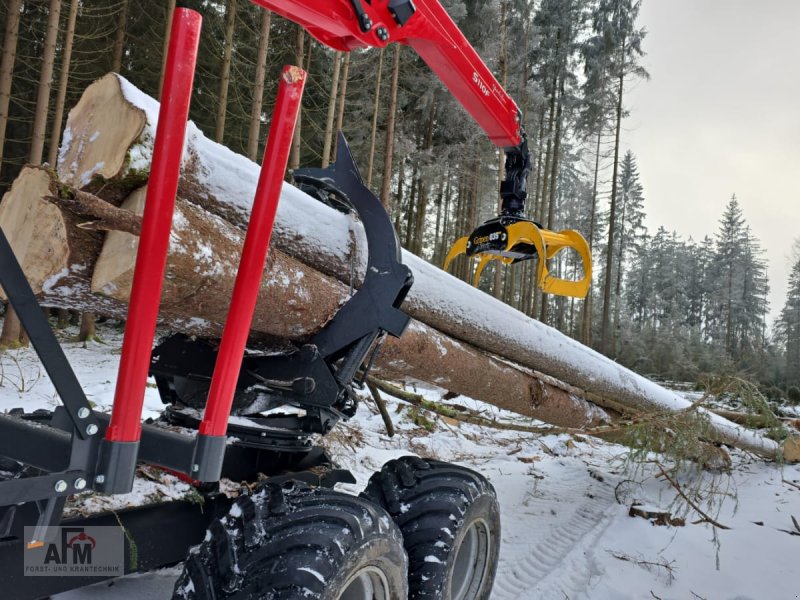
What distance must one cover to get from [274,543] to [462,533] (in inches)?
39.6

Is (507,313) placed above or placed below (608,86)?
below

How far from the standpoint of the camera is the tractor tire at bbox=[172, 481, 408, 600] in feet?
4.79

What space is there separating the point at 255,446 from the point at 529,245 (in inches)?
106

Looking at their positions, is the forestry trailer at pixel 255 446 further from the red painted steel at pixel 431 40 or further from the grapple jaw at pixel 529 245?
the grapple jaw at pixel 529 245

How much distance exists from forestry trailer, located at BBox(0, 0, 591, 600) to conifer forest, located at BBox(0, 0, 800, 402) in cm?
370

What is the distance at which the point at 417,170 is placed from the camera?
2100cm

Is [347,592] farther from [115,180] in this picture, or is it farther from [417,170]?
[417,170]

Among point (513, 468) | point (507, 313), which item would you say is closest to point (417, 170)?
point (513, 468)

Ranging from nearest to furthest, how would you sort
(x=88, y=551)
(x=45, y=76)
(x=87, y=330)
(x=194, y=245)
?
(x=194, y=245)
(x=88, y=551)
(x=45, y=76)
(x=87, y=330)

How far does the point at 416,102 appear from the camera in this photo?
19812 mm

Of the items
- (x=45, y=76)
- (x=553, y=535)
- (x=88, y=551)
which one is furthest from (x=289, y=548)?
(x=45, y=76)

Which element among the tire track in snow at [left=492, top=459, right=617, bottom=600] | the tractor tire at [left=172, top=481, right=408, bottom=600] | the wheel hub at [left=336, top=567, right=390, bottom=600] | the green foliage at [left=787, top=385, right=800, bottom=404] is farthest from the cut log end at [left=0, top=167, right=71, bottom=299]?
the green foliage at [left=787, top=385, right=800, bottom=404]

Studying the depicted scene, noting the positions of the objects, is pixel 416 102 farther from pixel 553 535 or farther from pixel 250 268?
pixel 250 268

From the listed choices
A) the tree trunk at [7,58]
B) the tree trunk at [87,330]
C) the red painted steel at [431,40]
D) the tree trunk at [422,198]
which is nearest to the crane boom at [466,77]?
the red painted steel at [431,40]
